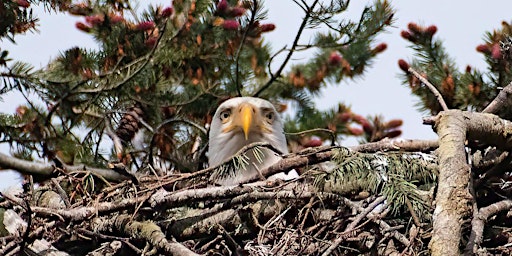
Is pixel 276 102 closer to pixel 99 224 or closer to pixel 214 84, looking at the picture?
pixel 214 84

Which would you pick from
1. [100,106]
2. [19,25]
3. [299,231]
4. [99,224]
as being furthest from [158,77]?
[299,231]

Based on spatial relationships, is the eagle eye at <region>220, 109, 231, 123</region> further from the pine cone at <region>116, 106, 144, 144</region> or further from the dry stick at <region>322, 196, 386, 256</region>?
the dry stick at <region>322, 196, 386, 256</region>

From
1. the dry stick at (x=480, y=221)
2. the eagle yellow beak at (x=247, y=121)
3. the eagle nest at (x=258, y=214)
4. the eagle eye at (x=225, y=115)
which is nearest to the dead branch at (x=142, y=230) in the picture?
the eagle nest at (x=258, y=214)

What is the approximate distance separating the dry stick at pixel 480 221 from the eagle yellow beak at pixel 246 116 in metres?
1.99

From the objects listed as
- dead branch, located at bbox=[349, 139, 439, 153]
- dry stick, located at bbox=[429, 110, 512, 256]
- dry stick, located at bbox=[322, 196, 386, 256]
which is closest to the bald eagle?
dead branch, located at bbox=[349, 139, 439, 153]

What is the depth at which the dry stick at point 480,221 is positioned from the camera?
310 centimetres

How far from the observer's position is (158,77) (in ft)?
18.0

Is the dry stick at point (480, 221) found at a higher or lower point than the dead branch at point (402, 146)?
lower

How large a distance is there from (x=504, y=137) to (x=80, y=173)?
2.03m

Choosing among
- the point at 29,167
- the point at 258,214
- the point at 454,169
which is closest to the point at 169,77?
the point at 29,167

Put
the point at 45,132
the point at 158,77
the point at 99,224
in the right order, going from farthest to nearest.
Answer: the point at 158,77
the point at 45,132
the point at 99,224

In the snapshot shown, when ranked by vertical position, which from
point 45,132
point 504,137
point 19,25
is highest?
point 19,25

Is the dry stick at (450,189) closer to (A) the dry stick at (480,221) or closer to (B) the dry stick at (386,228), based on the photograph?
(A) the dry stick at (480,221)

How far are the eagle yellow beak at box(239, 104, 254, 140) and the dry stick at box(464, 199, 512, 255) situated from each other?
1.99m
